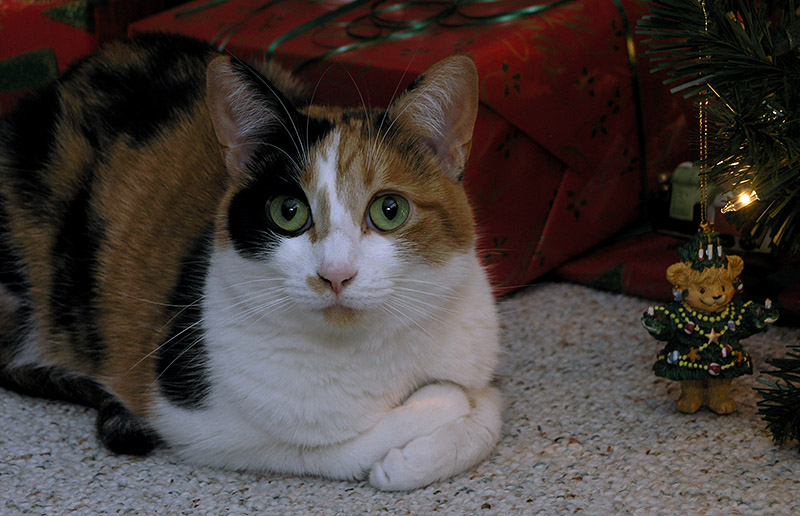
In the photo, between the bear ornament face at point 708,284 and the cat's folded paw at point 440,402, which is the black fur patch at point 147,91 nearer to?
the cat's folded paw at point 440,402

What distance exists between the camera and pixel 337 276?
1.04 metres

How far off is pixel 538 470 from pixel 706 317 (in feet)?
1.12

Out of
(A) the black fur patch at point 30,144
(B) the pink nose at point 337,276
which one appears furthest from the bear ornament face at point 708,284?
(A) the black fur patch at point 30,144

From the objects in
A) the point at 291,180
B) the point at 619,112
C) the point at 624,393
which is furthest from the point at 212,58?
the point at 619,112

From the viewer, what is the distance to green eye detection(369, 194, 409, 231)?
1.12 m

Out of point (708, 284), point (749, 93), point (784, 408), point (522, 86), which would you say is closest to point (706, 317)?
point (708, 284)

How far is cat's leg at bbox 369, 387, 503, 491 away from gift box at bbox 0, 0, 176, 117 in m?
1.24

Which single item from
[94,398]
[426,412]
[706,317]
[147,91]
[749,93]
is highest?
[749,93]

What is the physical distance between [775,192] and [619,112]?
0.66 metres

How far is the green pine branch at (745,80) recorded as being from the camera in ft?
3.76

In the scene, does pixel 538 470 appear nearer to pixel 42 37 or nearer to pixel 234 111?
pixel 234 111

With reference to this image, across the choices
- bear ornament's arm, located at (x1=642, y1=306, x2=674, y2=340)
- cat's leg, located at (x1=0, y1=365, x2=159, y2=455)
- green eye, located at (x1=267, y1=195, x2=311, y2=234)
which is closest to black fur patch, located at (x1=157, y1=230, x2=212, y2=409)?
cat's leg, located at (x1=0, y1=365, x2=159, y2=455)

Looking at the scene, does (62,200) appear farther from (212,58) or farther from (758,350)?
(758,350)

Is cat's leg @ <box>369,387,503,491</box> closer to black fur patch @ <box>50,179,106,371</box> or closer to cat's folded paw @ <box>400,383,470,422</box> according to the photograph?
cat's folded paw @ <box>400,383,470,422</box>
